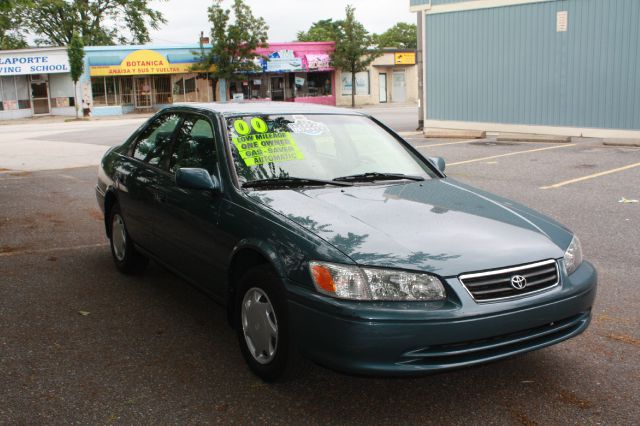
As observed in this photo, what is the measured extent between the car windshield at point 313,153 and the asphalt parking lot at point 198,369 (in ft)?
3.80

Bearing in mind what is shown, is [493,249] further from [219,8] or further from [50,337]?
[219,8]

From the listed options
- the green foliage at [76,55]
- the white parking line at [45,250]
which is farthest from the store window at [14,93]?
the white parking line at [45,250]

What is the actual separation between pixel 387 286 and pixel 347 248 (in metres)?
0.28

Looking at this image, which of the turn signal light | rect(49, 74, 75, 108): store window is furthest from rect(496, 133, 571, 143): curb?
rect(49, 74, 75, 108): store window

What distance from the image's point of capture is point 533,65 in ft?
65.7

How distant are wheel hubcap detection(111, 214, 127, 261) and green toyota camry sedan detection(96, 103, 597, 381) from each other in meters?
0.76

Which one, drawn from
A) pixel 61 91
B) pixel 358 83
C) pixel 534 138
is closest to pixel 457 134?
pixel 534 138

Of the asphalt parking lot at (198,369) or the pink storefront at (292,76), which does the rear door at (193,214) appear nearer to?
the asphalt parking lot at (198,369)

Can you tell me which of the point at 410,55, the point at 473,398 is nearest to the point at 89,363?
the point at 473,398

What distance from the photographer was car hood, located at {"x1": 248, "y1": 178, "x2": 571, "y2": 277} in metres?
3.38

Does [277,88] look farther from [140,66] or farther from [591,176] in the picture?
[591,176]

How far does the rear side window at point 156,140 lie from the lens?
17.7 feet

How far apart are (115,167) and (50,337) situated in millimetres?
1975

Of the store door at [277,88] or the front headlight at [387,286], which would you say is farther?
the store door at [277,88]
